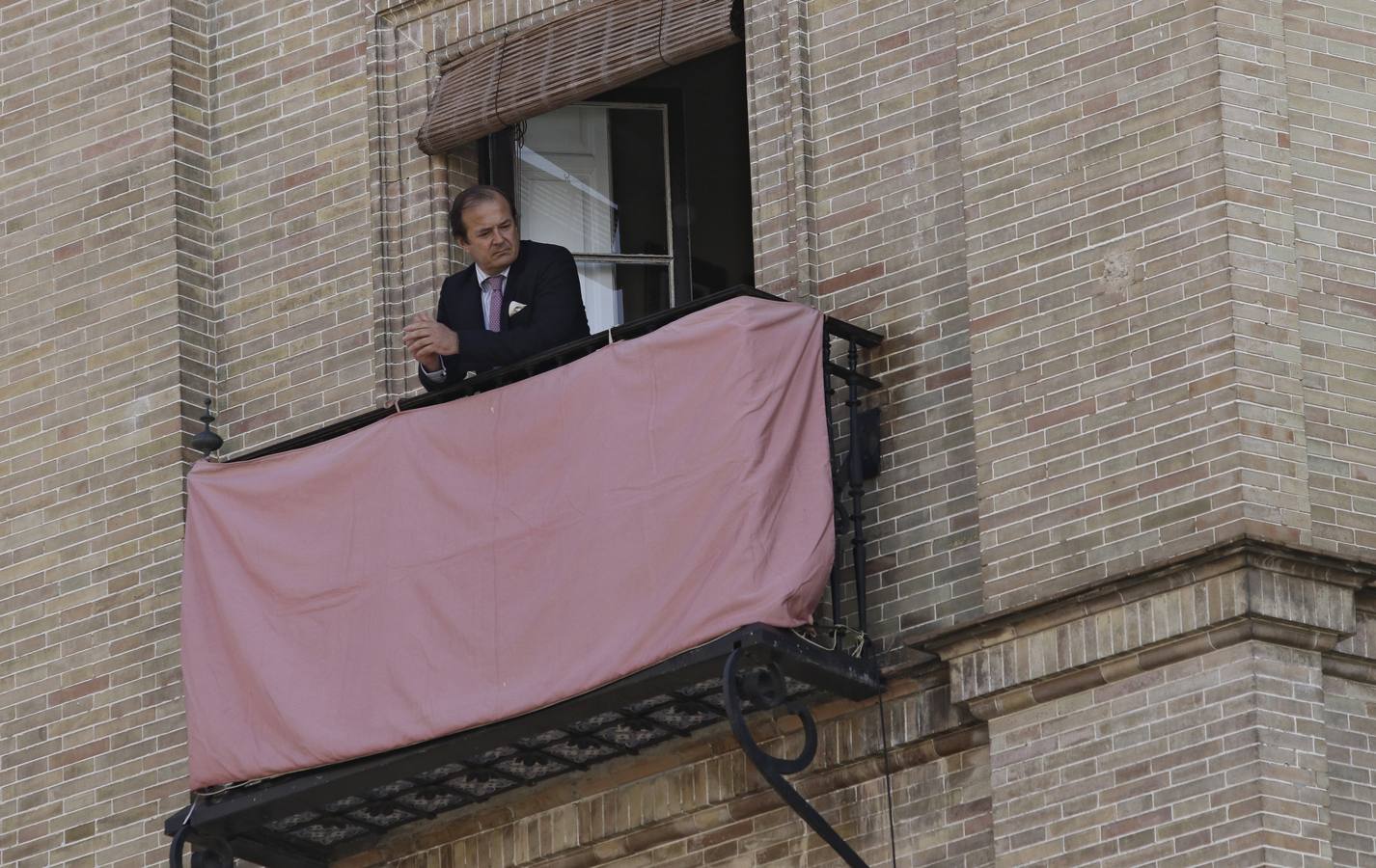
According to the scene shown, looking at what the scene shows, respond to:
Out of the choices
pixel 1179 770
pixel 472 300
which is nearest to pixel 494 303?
pixel 472 300

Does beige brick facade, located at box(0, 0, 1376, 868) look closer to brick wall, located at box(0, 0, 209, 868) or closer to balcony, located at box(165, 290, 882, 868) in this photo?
brick wall, located at box(0, 0, 209, 868)

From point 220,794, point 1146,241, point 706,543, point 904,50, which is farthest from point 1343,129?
point 220,794

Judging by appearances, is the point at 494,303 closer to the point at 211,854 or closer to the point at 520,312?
the point at 520,312

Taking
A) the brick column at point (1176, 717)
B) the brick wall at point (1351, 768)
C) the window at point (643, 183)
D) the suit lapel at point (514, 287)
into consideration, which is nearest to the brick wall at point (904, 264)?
the brick column at point (1176, 717)

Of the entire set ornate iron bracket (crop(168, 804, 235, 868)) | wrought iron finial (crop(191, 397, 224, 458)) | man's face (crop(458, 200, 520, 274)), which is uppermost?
man's face (crop(458, 200, 520, 274))

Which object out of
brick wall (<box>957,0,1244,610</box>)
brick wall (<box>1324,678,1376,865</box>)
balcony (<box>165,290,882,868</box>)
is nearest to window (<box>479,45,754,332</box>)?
balcony (<box>165,290,882,868</box>)

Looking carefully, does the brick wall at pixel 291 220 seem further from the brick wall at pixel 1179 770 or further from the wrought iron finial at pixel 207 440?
the brick wall at pixel 1179 770

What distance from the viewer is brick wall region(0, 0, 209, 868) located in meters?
18.7

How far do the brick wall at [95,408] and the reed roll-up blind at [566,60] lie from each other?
161 cm

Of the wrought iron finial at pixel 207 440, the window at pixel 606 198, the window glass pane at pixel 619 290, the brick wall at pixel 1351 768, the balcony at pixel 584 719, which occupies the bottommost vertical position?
the brick wall at pixel 1351 768

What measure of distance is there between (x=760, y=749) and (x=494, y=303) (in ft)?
9.44

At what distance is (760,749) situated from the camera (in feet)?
53.1

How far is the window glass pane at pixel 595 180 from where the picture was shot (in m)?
19.2

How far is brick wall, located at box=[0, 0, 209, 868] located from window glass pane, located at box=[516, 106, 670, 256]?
1.82 m
